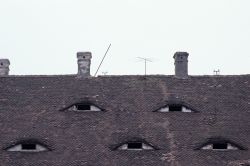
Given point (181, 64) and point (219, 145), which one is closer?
point (219, 145)

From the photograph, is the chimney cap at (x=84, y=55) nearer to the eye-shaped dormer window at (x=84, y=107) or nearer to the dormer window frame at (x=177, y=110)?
the eye-shaped dormer window at (x=84, y=107)

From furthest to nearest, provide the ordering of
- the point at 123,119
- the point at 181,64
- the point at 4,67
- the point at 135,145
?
the point at 4,67, the point at 181,64, the point at 123,119, the point at 135,145

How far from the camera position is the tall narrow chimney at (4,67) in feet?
137

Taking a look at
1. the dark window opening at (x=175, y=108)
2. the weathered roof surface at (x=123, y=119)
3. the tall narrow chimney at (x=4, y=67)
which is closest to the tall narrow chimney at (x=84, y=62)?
the weathered roof surface at (x=123, y=119)

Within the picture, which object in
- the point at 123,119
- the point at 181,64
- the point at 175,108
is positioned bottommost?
the point at 123,119

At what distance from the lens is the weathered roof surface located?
32406mm

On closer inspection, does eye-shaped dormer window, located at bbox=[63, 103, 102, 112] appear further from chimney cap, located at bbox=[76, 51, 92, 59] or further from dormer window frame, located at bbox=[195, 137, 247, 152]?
dormer window frame, located at bbox=[195, 137, 247, 152]

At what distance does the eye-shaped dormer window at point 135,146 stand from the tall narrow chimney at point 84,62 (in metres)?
8.33

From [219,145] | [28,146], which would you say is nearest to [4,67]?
[28,146]

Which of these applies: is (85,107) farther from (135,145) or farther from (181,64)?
(181,64)

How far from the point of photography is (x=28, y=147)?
33.2 meters

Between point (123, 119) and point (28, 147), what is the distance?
219 inches

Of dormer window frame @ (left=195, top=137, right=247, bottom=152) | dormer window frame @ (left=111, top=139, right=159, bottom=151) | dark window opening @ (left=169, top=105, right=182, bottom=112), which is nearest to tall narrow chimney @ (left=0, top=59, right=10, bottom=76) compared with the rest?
dark window opening @ (left=169, top=105, right=182, bottom=112)

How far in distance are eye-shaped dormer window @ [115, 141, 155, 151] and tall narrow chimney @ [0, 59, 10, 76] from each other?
39.9ft
